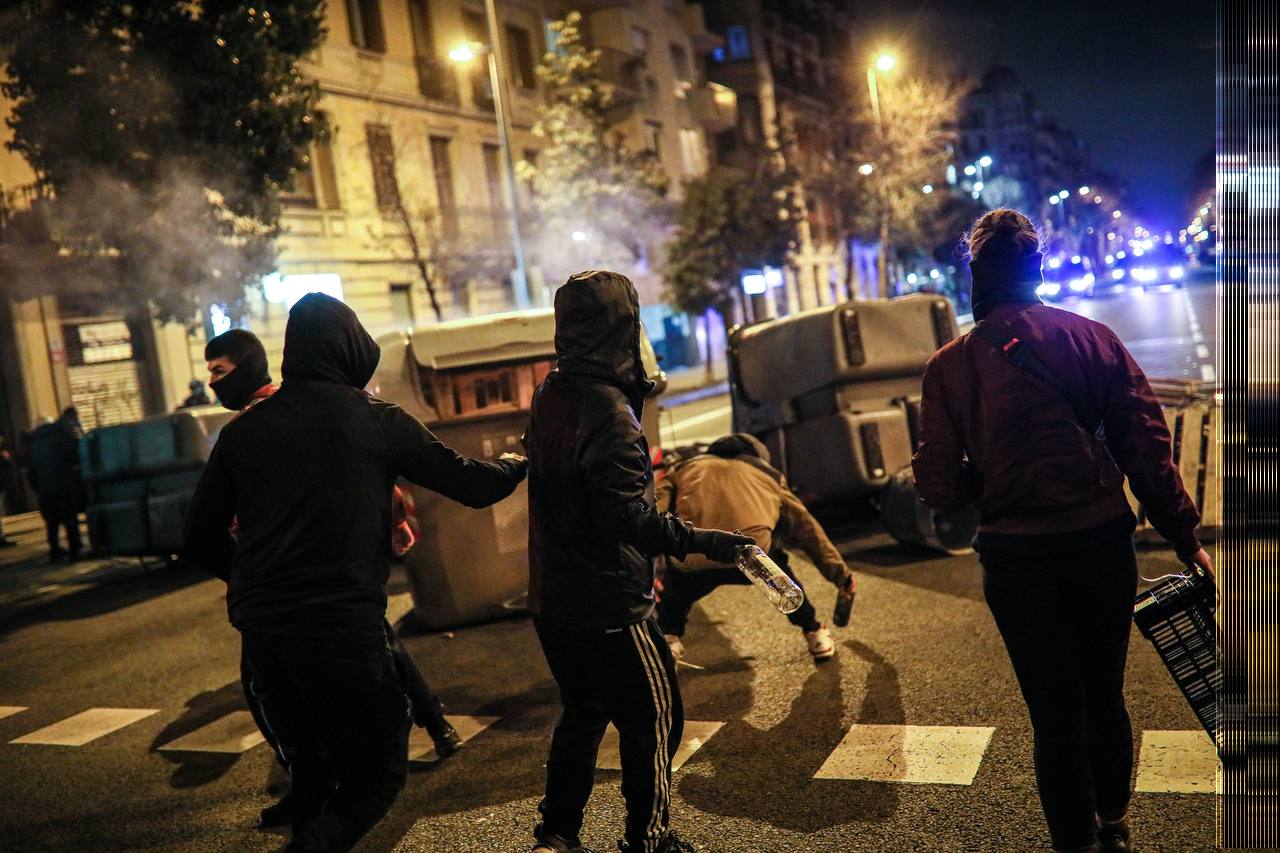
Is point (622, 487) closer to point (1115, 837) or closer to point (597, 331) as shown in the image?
point (597, 331)

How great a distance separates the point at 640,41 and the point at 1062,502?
41.9m

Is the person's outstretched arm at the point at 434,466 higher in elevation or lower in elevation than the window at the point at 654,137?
lower

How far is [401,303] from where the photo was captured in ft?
97.6

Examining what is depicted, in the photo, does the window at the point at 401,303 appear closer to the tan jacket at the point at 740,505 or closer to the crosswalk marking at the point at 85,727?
the crosswalk marking at the point at 85,727

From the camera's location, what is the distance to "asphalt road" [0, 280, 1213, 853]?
3.93 m

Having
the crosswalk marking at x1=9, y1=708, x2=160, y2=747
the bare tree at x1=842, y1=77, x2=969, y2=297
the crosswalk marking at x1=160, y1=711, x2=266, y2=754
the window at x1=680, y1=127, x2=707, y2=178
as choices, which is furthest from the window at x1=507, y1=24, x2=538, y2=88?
the crosswalk marking at x1=160, y1=711, x2=266, y2=754

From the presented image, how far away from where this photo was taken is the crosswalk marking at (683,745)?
15.5 feet

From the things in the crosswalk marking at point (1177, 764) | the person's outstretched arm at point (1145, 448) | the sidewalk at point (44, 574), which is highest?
the person's outstretched arm at point (1145, 448)

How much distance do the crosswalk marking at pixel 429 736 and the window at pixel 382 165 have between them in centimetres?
2379

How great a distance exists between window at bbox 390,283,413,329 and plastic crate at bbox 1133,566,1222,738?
27360mm

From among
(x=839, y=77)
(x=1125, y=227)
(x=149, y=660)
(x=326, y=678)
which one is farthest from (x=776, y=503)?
(x=1125, y=227)

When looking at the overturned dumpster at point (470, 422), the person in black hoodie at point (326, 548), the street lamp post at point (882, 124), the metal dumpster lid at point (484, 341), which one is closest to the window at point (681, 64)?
the street lamp post at point (882, 124)

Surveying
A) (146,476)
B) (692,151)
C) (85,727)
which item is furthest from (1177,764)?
(692,151)

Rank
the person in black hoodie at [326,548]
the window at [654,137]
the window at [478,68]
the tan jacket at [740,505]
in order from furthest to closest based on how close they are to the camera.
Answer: the window at [654,137], the window at [478,68], the tan jacket at [740,505], the person in black hoodie at [326,548]
